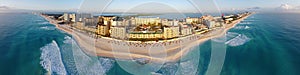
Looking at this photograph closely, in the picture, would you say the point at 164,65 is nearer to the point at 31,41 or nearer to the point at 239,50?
the point at 239,50

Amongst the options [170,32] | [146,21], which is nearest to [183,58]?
[170,32]

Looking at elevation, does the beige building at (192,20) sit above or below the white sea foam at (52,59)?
above

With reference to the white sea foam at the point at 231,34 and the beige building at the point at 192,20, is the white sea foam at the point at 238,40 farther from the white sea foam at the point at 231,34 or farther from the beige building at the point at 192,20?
the beige building at the point at 192,20

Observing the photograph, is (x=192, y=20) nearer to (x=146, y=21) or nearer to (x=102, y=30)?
(x=146, y=21)

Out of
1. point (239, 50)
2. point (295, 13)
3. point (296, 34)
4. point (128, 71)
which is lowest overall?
point (128, 71)

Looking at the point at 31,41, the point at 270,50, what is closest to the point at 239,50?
the point at 270,50

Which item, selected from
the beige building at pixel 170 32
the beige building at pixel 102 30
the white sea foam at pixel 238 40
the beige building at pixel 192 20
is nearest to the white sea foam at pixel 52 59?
the beige building at pixel 102 30
